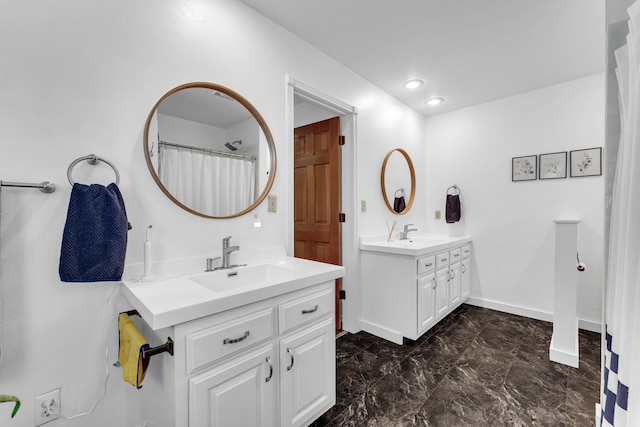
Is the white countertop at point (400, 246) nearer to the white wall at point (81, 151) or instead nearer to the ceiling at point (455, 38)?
the white wall at point (81, 151)

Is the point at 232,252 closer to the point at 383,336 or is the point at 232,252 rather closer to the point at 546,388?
the point at 383,336

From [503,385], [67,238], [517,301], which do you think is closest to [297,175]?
[67,238]

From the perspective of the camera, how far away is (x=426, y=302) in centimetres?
249

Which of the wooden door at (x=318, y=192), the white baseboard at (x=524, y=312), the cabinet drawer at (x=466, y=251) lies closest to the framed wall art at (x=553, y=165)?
the cabinet drawer at (x=466, y=251)

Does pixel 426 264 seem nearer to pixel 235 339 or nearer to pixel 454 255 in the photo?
pixel 454 255

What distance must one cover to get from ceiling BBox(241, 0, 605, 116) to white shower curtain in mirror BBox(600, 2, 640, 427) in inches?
52.6

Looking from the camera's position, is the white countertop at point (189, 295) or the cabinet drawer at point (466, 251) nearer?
the white countertop at point (189, 295)

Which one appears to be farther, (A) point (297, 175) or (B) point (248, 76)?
(A) point (297, 175)

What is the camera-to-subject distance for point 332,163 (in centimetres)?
272

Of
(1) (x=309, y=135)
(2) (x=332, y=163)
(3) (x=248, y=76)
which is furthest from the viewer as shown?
(1) (x=309, y=135)

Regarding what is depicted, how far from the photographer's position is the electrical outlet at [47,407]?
1.12 meters

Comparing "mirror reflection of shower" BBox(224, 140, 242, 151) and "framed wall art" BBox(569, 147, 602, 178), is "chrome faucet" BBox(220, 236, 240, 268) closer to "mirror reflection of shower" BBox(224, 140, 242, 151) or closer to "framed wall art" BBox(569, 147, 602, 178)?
"mirror reflection of shower" BBox(224, 140, 242, 151)

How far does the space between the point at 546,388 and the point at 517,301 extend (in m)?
1.48

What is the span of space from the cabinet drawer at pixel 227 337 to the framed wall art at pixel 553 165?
A: 10.8 ft
